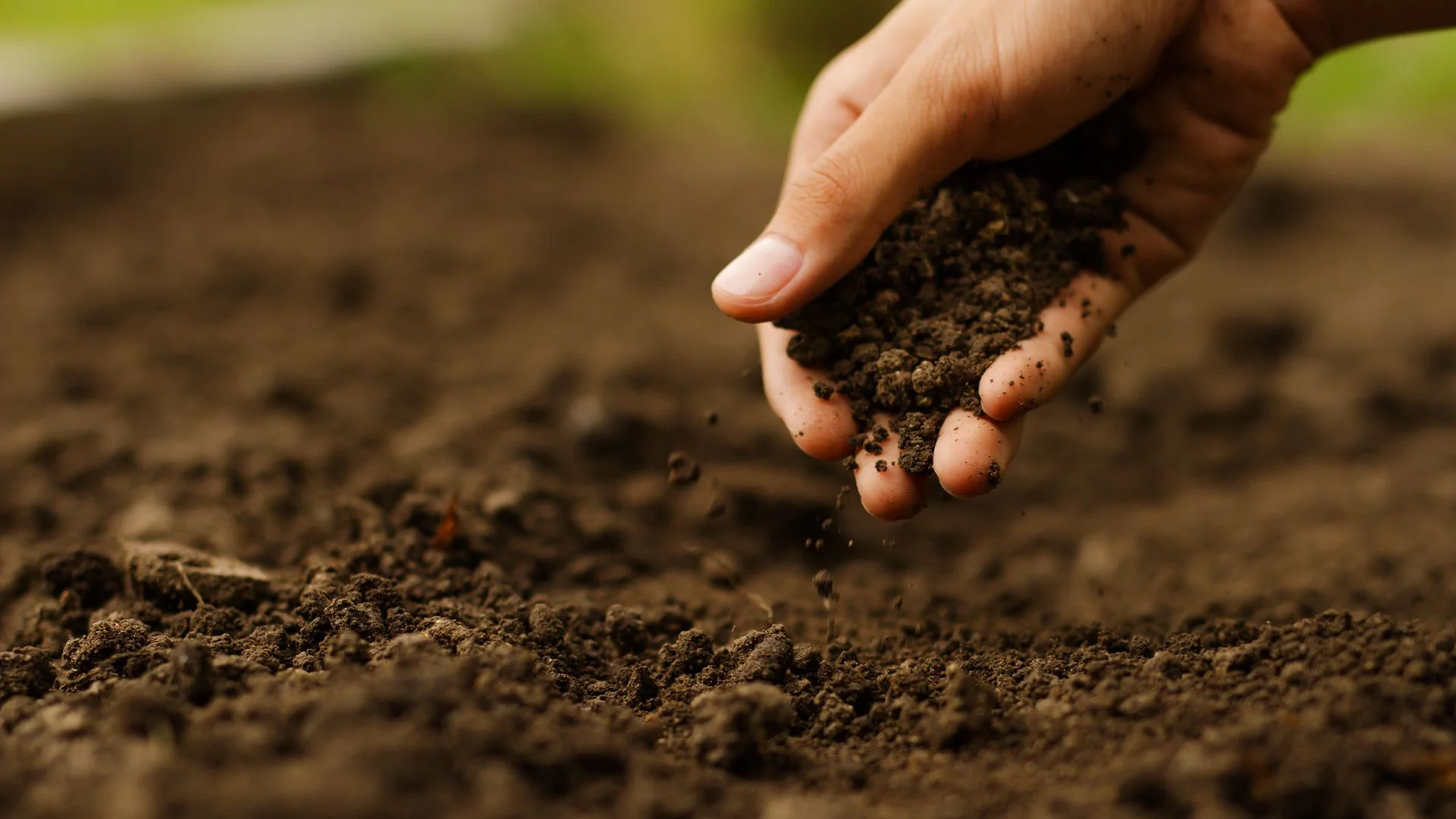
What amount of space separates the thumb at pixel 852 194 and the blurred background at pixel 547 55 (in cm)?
401

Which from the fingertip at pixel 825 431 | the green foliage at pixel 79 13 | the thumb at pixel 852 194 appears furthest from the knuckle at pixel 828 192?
the green foliage at pixel 79 13

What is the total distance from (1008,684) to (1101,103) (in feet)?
3.49

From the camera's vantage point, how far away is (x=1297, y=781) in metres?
1.25

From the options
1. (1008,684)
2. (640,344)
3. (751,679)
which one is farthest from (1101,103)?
(640,344)

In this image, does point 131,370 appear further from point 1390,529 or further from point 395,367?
point 1390,529

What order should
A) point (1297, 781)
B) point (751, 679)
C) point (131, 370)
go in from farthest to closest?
1. point (131, 370)
2. point (751, 679)
3. point (1297, 781)

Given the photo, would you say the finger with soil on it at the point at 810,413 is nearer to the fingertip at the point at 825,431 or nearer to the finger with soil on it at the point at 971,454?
the fingertip at the point at 825,431

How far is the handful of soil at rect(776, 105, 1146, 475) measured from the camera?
1.79 meters

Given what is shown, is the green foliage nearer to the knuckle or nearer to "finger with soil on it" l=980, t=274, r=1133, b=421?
the knuckle

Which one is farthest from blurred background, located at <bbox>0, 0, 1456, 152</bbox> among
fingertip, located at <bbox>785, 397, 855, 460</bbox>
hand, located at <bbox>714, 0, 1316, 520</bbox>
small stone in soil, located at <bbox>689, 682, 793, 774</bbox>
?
small stone in soil, located at <bbox>689, 682, 793, 774</bbox>

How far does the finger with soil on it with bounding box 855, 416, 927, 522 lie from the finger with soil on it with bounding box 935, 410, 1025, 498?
0.19 ft

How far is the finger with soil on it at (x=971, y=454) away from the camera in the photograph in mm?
1686

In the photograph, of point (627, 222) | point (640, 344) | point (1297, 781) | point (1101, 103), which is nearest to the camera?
point (1297, 781)

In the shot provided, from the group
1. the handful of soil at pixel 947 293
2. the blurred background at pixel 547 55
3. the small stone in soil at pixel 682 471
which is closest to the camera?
the handful of soil at pixel 947 293
